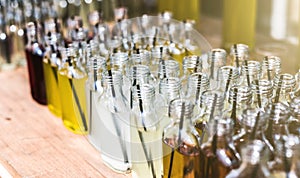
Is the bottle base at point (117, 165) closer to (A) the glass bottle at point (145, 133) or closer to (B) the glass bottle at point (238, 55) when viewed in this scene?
(A) the glass bottle at point (145, 133)

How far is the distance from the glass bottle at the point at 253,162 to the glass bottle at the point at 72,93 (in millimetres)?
353

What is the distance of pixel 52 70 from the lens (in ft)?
3.42

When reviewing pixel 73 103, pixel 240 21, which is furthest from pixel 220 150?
pixel 240 21

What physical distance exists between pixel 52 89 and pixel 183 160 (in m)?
0.40

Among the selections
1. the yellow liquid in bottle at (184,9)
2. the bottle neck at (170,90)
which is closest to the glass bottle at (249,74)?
the bottle neck at (170,90)

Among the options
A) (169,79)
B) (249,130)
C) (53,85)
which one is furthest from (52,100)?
(249,130)

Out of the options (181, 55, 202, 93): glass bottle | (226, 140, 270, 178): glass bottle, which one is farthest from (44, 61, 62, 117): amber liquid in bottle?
(226, 140, 270, 178): glass bottle

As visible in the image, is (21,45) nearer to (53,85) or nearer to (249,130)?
(53,85)

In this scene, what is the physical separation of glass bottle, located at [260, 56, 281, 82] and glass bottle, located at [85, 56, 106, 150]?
0.26 m

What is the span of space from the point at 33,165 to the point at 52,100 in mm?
204

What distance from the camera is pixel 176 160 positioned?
0.74 m

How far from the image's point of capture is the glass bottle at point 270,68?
2.89 ft

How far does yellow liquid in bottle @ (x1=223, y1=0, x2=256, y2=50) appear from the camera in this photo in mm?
1264

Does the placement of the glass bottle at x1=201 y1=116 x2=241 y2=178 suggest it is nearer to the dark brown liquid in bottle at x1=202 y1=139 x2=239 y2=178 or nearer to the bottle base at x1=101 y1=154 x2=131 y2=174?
the dark brown liquid in bottle at x1=202 y1=139 x2=239 y2=178
